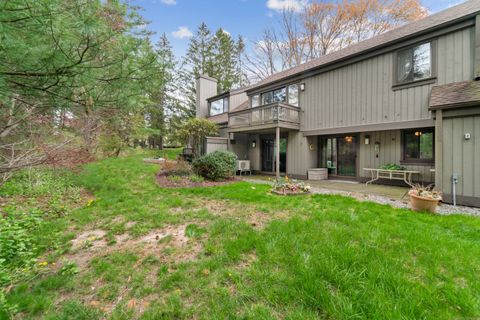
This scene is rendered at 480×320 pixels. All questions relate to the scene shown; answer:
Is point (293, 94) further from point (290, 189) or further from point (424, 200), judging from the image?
point (424, 200)

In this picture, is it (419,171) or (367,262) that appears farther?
(419,171)

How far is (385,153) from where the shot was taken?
27.3 ft

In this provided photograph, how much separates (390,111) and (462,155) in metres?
2.97

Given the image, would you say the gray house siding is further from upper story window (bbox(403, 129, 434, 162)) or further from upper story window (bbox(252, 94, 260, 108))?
upper story window (bbox(252, 94, 260, 108))

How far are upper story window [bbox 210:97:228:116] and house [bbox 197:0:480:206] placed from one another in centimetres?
318

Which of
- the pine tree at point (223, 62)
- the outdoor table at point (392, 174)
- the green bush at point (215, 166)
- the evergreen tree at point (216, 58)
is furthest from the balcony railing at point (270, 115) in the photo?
the evergreen tree at point (216, 58)

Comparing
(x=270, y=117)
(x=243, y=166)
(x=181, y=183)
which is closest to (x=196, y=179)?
(x=181, y=183)

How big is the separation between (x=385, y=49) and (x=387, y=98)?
179cm

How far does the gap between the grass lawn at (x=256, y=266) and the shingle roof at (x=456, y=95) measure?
2.80 m

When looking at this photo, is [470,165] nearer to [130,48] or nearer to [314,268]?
[314,268]

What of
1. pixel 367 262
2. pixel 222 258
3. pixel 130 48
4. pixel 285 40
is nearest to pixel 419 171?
pixel 367 262

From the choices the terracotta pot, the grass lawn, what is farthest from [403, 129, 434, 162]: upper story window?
the grass lawn

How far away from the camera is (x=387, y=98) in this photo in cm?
760

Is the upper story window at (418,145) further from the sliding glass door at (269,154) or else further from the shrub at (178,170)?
the shrub at (178,170)
